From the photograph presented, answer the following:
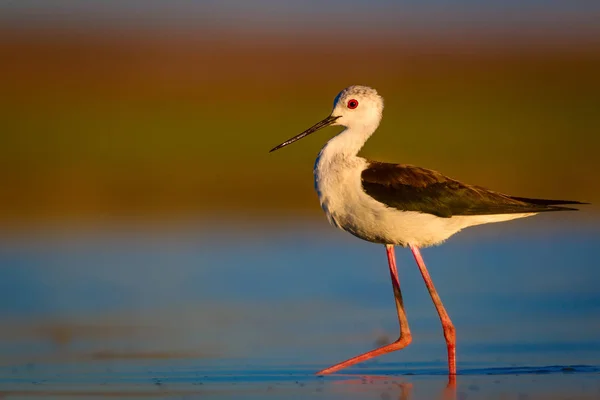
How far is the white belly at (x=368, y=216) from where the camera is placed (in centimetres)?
887

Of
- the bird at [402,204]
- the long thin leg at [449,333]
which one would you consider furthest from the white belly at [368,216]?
the long thin leg at [449,333]

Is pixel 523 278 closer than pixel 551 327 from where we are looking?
No

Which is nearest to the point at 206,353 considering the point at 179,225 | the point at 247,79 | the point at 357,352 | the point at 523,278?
the point at 357,352

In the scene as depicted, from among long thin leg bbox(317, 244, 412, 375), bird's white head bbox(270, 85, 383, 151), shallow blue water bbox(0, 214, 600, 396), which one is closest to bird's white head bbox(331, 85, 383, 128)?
bird's white head bbox(270, 85, 383, 151)

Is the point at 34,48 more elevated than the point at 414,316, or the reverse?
the point at 34,48

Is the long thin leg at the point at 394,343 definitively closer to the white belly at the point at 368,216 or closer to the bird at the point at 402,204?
the bird at the point at 402,204

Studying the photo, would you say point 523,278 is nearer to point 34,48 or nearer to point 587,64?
point 587,64

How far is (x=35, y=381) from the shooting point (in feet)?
26.5

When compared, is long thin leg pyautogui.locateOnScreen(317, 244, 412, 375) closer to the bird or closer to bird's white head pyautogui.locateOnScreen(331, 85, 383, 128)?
the bird

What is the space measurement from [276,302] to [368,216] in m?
2.60

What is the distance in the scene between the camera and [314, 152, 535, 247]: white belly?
887cm

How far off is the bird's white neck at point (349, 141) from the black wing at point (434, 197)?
0.26m

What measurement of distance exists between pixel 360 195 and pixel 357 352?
3.83 feet

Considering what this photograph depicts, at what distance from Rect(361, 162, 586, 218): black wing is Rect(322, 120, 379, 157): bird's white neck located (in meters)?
0.26
